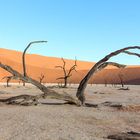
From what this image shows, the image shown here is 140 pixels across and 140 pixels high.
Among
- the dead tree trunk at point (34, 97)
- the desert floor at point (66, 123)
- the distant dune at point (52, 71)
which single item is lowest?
the desert floor at point (66, 123)

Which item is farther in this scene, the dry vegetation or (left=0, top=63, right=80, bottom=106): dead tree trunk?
(left=0, top=63, right=80, bottom=106): dead tree trunk

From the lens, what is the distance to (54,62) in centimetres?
14912

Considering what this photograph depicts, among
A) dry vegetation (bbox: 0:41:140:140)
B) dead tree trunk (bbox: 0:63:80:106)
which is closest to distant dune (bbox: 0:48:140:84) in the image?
dry vegetation (bbox: 0:41:140:140)

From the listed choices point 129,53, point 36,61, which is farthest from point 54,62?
point 129,53

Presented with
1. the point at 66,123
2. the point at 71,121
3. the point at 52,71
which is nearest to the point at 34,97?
the point at 71,121

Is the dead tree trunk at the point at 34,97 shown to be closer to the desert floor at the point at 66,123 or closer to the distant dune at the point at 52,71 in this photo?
the desert floor at the point at 66,123

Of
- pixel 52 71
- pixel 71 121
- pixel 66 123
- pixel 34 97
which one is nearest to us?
pixel 66 123

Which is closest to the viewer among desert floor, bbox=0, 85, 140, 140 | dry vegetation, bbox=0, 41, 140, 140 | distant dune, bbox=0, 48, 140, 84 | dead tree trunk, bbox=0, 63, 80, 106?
desert floor, bbox=0, 85, 140, 140

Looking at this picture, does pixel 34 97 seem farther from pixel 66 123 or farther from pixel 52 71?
pixel 52 71

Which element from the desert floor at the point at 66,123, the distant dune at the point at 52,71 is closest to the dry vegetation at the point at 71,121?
the desert floor at the point at 66,123

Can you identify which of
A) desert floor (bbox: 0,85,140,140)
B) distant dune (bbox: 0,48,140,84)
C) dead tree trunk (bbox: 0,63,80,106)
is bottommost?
desert floor (bbox: 0,85,140,140)

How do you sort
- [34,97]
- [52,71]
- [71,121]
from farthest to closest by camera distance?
[52,71] < [34,97] < [71,121]

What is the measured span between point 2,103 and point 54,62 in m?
134

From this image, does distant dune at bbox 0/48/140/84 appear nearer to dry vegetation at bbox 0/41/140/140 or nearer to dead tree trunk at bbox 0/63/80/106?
dry vegetation at bbox 0/41/140/140
